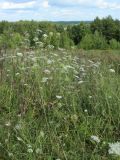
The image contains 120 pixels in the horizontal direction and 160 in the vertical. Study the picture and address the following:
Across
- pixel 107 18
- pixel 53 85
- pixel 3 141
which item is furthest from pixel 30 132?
pixel 107 18

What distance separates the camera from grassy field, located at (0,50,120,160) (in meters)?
4.02

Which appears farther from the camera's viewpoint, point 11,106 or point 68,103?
point 11,106

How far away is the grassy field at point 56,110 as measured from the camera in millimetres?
4016

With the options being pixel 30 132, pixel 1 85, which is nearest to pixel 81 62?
pixel 1 85

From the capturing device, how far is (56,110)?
4621mm

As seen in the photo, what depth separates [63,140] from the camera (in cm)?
420

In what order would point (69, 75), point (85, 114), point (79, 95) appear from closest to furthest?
point (85, 114) → point (79, 95) → point (69, 75)

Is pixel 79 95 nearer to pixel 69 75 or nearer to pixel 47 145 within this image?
pixel 69 75

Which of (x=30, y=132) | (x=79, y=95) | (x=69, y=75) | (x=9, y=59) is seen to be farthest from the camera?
(x=9, y=59)

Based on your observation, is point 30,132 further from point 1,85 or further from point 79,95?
point 1,85

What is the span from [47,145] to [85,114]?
83cm

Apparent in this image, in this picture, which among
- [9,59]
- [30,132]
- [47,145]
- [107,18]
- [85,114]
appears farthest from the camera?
[107,18]

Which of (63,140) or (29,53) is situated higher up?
(29,53)

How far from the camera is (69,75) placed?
18.4 feet
